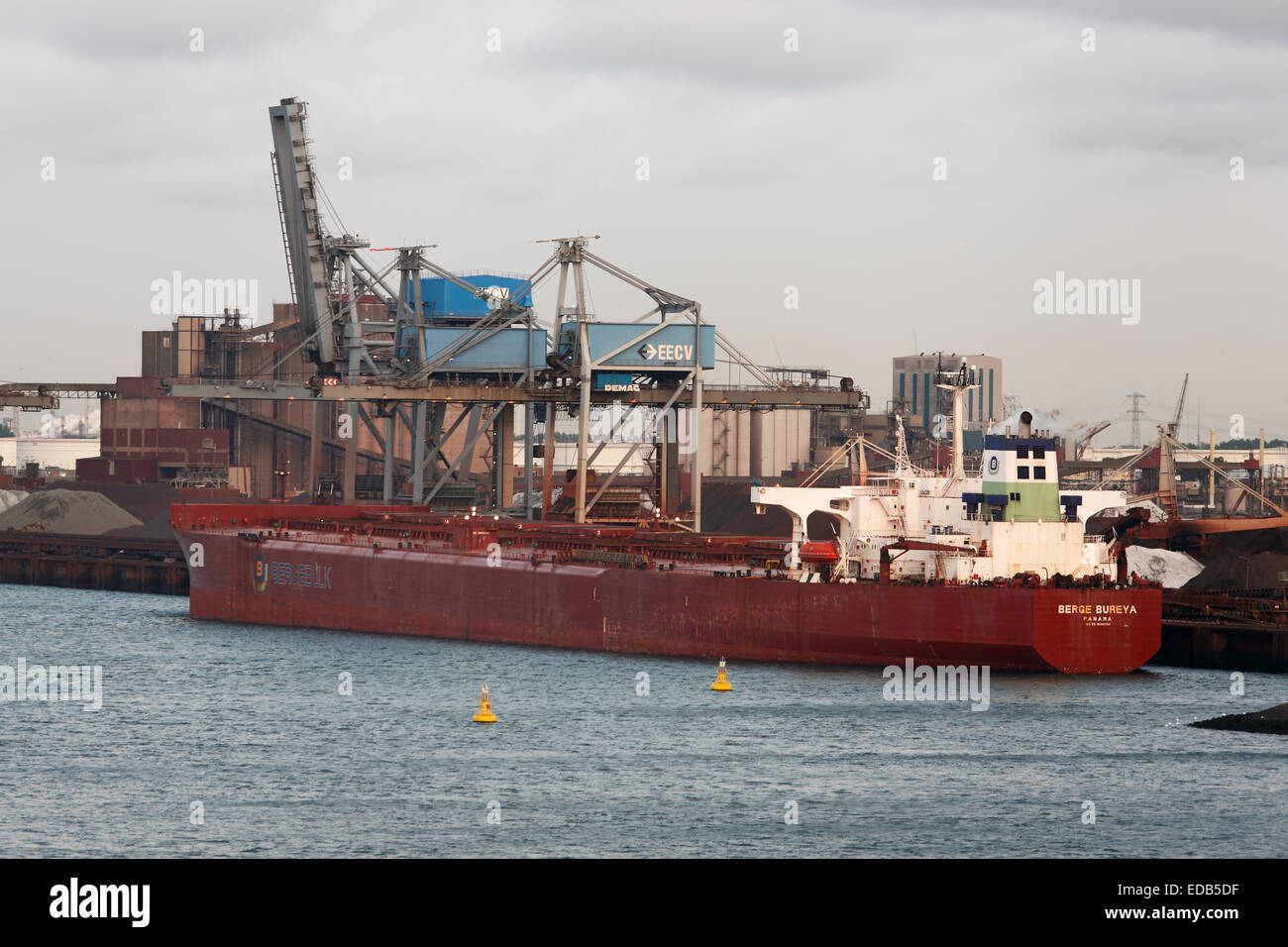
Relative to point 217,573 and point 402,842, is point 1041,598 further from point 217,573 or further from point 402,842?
point 217,573

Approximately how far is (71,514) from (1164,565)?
192 ft

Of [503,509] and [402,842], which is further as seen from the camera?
→ [503,509]

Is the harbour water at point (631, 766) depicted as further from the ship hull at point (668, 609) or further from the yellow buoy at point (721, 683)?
the ship hull at point (668, 609)

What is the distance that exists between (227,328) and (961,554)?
67758 millimetres

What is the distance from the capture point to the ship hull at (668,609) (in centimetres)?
3872

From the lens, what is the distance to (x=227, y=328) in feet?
325

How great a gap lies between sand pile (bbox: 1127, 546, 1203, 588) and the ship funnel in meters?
17.0

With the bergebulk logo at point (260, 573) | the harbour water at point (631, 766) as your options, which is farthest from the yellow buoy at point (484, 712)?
the bergebulk logo at point (260, 573)

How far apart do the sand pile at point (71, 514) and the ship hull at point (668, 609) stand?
1221 inches

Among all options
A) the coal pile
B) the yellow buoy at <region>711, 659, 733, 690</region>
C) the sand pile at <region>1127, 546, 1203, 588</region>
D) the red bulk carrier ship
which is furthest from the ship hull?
the coal pile

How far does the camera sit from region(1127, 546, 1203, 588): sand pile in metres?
56.3
